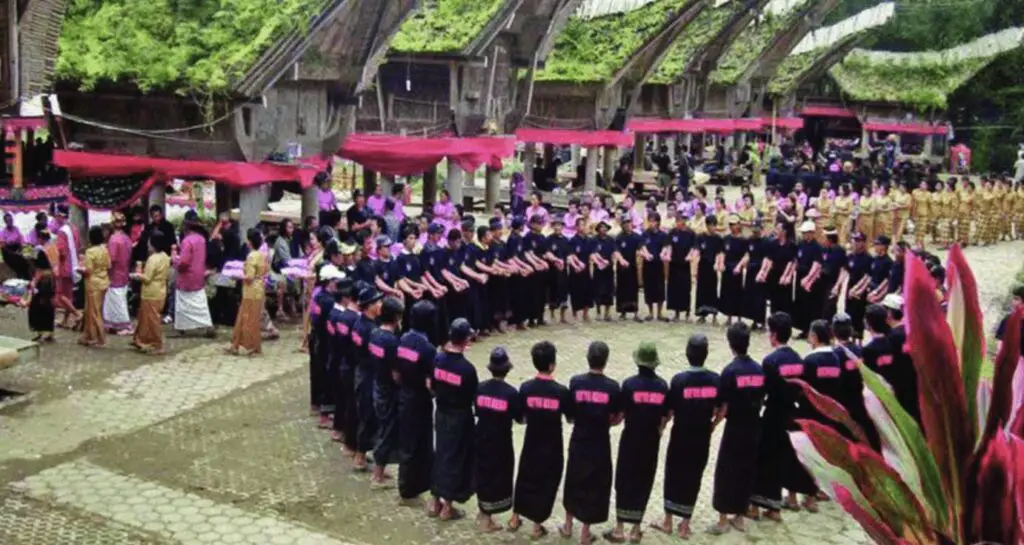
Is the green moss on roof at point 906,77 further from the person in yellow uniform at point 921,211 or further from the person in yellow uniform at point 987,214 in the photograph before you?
the person in yellow uniform at point 921,211

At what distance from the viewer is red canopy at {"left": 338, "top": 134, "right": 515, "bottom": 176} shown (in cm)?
1884

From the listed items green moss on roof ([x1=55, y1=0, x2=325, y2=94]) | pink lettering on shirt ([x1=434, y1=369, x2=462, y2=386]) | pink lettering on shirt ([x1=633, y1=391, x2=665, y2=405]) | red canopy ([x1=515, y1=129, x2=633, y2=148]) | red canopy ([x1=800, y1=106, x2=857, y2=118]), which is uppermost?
green moss on roof ([x1=55, y1=0, x2=325, y2=94])

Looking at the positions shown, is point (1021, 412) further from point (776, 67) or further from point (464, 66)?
point (776, 67)

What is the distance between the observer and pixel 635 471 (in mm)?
7746

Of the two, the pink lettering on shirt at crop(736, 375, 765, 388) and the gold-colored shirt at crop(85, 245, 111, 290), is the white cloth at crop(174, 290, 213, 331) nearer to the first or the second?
the gold-colored shirt at crop(85, 245, 111, 290)

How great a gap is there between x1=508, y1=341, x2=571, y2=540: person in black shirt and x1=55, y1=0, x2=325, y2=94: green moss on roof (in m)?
8.42

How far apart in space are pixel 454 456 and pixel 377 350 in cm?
112

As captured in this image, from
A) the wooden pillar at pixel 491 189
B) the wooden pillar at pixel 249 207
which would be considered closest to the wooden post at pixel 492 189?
the wooden pillar at pixel 491 189

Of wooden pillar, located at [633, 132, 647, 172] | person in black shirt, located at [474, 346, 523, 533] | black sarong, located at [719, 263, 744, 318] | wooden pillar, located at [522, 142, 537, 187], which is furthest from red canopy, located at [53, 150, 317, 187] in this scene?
wooden pillar, located at [633, 132, 647, 172]

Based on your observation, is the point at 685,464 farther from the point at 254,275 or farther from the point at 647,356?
the point at 254,275

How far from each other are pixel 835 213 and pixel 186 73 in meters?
13.1

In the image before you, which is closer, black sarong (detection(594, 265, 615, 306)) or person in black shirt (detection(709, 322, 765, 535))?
person in black shirt (detection(709, 322, 765, 535))

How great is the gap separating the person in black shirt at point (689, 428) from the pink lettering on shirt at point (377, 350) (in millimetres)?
2333

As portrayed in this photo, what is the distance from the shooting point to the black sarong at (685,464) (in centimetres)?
781
